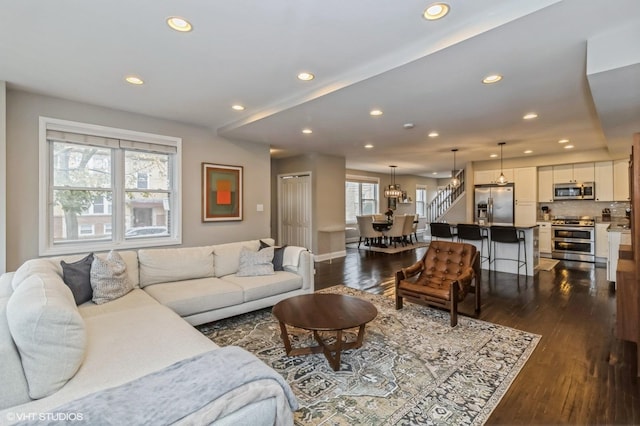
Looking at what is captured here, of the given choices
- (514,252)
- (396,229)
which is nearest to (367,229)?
(396,229)

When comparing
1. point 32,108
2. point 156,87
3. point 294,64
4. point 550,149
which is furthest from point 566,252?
point 32,108

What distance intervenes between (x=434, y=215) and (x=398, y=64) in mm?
10604

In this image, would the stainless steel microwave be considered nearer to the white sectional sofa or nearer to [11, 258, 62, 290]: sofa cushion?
the white sectional sofa

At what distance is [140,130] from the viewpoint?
4.40 m

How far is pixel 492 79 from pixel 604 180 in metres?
5.92

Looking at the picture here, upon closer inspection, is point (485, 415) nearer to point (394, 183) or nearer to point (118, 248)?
point (118, 248)

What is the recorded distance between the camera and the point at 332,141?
229 inches

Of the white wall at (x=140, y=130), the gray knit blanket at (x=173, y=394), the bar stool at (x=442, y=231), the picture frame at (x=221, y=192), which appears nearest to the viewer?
the gray knit blanket at (x=173, y=394)

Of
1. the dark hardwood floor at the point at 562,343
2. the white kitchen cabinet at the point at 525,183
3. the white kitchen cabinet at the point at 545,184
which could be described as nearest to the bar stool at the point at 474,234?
the dark hardwood floor at the point at 562,343

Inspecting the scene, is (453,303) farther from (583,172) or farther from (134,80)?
(583,172)

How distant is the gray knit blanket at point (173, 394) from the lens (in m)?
0.95

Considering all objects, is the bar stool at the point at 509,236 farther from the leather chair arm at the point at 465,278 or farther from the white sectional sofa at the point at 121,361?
the white sectional sofa at the point at 121,361

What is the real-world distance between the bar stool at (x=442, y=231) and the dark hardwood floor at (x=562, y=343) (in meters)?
0.95

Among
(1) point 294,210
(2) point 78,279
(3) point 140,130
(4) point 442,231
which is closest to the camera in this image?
(2) point 78,279
